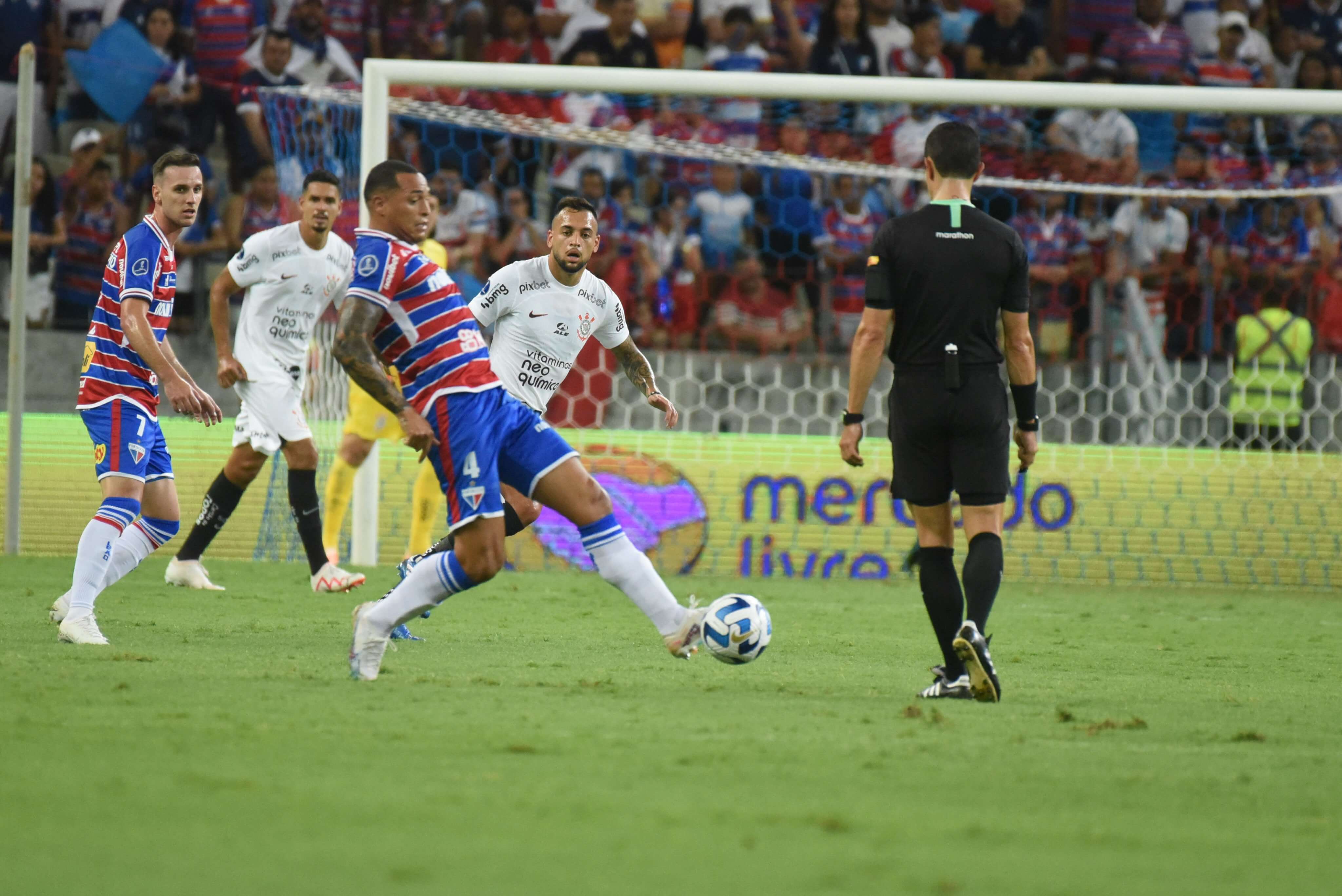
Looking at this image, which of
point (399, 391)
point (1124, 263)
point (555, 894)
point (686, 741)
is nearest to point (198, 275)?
point (1124, 263)

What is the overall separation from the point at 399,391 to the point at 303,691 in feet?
3.22

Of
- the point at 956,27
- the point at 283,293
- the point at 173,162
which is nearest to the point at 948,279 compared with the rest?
the point at 173,162

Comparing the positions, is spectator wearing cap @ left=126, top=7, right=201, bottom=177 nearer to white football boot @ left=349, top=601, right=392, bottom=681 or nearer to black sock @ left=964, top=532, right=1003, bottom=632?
white football boot @ left=349, top=601, right=392, bottom=681

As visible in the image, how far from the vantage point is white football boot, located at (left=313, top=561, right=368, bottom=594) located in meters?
8.38

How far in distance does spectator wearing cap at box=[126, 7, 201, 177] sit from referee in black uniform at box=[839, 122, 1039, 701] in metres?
10.0

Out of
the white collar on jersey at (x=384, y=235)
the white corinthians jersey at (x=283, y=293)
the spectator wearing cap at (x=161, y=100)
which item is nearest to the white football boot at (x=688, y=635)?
the white collar on jersey at (x=384, y=235)

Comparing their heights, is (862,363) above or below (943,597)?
above

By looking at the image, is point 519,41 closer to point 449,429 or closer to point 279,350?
point 279,350

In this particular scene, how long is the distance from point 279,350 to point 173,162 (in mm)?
2886

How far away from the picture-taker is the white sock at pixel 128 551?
6.45 m

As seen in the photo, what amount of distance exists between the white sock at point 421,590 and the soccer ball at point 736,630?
792 millimetres

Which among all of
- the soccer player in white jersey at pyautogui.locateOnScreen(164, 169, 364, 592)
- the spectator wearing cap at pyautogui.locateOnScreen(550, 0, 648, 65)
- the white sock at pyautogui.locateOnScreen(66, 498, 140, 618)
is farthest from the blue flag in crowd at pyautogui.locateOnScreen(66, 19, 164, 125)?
the white sock at pyautogui.locateOnScreen(66, 498, 140, 618)

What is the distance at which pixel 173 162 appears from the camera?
6387 mm

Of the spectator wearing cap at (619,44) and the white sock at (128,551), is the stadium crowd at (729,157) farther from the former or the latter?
the white sock at (128,551)
